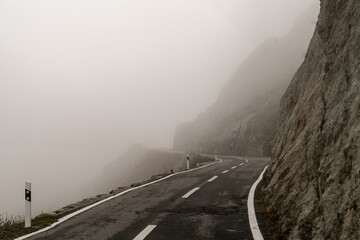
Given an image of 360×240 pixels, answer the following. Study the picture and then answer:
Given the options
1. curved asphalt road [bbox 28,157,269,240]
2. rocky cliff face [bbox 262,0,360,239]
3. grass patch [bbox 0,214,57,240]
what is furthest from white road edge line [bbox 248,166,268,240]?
grass patch [bbox 0,214,57,240]

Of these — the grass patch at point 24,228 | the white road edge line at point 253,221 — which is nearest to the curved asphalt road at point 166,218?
the white road edge line at point 253,221

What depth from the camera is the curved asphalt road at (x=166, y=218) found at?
6312 mm

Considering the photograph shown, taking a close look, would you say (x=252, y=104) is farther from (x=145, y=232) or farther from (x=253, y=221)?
(x=145, y=232)

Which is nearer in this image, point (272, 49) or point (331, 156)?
point (331, 156)

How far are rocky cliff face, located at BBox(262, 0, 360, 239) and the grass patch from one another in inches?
226

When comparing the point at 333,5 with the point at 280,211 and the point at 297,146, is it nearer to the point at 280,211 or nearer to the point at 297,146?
the point at 297,146

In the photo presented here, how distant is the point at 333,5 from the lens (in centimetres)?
944

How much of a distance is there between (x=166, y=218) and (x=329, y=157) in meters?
4.22

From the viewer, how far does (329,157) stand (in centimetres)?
547

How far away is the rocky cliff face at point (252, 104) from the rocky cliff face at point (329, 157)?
3293cm

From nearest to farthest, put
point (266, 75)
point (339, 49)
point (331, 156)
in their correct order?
point (331, 156)
point (339, 49)
point (266, 75)

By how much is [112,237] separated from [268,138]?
37.6 m

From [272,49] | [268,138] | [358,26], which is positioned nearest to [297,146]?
[358,26]

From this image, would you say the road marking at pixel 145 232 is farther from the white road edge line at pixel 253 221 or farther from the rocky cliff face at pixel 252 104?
the rocky cliff face at pixel 252 104
